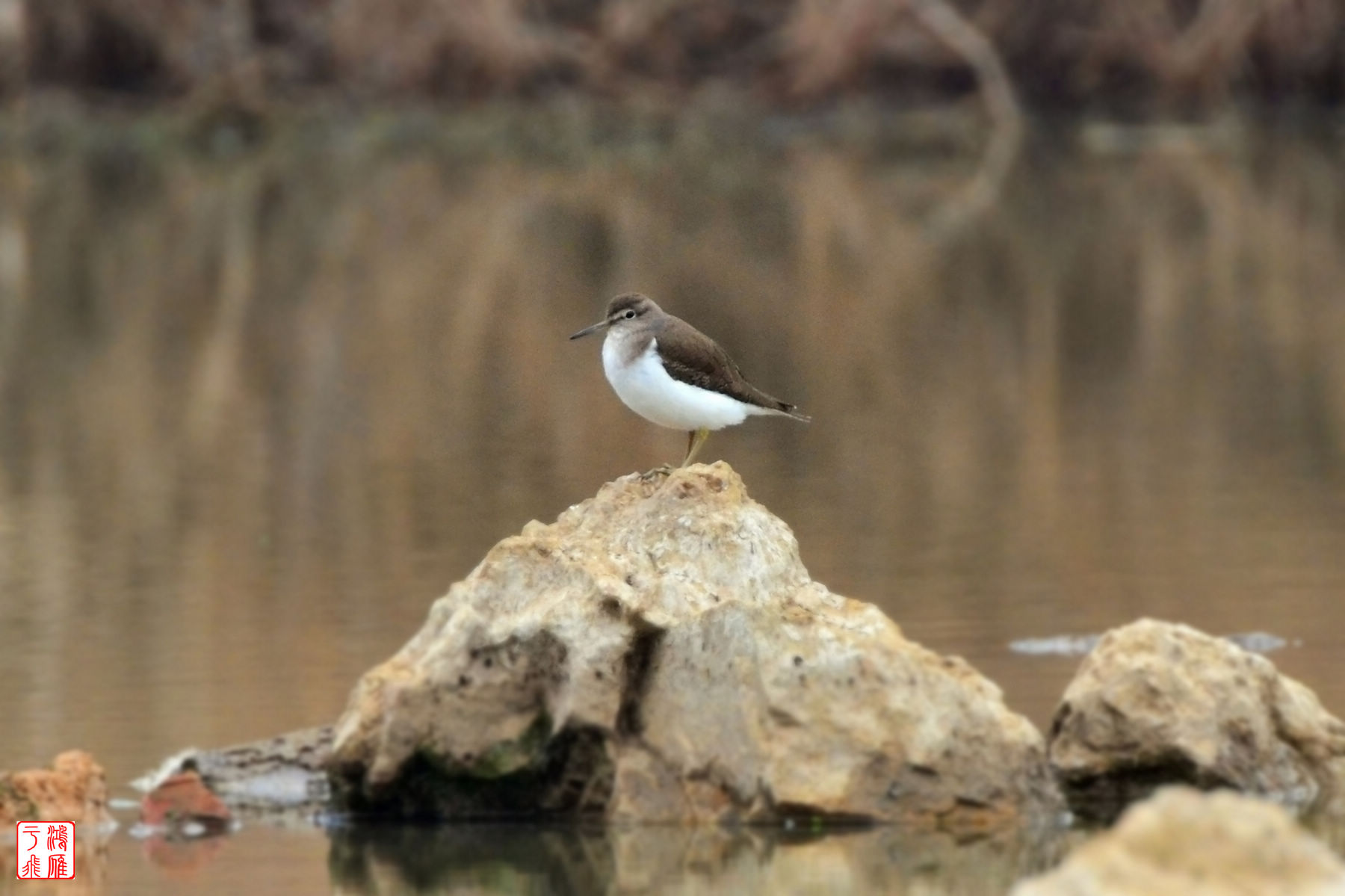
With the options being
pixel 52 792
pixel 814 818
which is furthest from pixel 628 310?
pixel 52 792

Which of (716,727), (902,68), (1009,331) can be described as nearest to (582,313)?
(1009,331)

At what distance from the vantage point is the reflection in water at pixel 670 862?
7.57m

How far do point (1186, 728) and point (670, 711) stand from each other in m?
1.50

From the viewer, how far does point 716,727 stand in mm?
8117

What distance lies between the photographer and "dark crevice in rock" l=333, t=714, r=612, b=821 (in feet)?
26.9

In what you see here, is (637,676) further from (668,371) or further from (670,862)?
(668,371)

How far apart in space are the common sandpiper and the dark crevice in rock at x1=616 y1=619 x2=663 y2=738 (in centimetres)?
131

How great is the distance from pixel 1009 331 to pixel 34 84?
72.1ft

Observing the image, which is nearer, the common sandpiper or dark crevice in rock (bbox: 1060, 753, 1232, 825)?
dark crevice in rock (bbox: 1060, 753, 1232, 825)

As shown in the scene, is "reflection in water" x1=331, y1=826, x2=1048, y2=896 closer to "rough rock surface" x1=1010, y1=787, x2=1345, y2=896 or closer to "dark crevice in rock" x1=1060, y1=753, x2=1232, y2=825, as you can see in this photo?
"dark crevice in rock" x1=1060, y1=753, x2=1232, y2=825

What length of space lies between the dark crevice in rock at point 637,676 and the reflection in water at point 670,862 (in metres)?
0.32

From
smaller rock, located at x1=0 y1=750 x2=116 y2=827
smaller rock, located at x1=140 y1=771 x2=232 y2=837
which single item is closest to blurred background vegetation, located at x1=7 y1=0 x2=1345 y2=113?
smaller rock, located at x1=140 y1=771 x2=232 y2=837

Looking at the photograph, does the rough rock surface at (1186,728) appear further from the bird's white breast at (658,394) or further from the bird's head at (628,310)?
the bird's head at (628,310)

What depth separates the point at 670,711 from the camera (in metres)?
8.16
